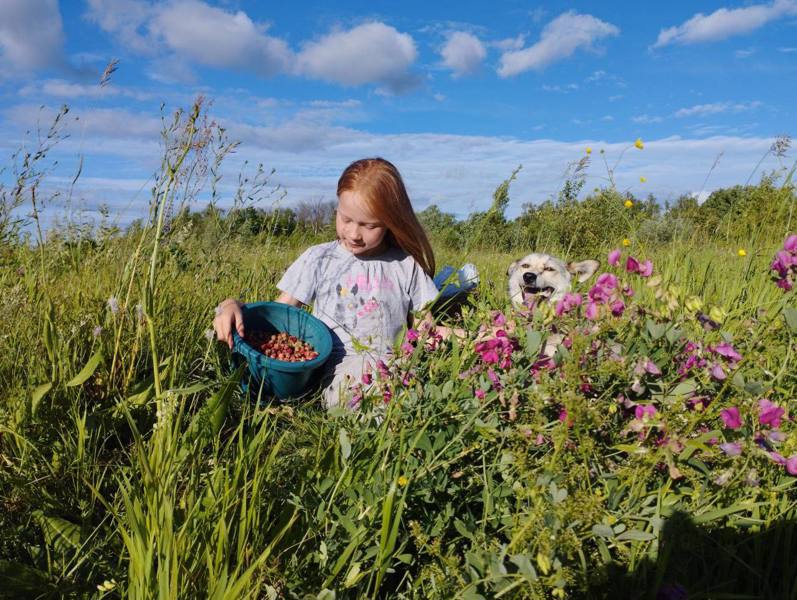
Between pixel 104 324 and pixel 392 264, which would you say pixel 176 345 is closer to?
pixel 104 324

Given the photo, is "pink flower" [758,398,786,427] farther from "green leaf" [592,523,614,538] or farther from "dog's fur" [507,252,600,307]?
"dog's fur" [507,252,600,307]

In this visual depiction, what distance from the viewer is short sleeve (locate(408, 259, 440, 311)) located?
10.9ft

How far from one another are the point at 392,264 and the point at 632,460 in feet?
7.03

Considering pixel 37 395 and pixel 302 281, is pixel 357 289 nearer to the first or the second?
pixel 302 281

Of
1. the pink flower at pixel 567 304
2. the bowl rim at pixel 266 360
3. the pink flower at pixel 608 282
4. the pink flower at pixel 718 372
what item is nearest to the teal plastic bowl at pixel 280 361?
the bowl rim at pixel 266 360

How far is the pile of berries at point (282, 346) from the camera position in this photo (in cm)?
276

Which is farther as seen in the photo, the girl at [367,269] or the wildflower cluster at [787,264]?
the girl at [367,269]

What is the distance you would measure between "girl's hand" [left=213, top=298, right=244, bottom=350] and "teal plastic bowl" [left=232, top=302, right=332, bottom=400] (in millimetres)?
35

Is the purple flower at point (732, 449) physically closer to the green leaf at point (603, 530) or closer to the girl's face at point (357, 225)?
the green leaf at point (603, 530)

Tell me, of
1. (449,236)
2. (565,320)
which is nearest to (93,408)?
(565,320)

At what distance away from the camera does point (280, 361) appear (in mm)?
2529

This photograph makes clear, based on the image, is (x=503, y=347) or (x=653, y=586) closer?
(x=653, y=586)

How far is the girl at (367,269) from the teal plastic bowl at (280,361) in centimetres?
13

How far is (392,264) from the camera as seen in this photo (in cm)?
336
